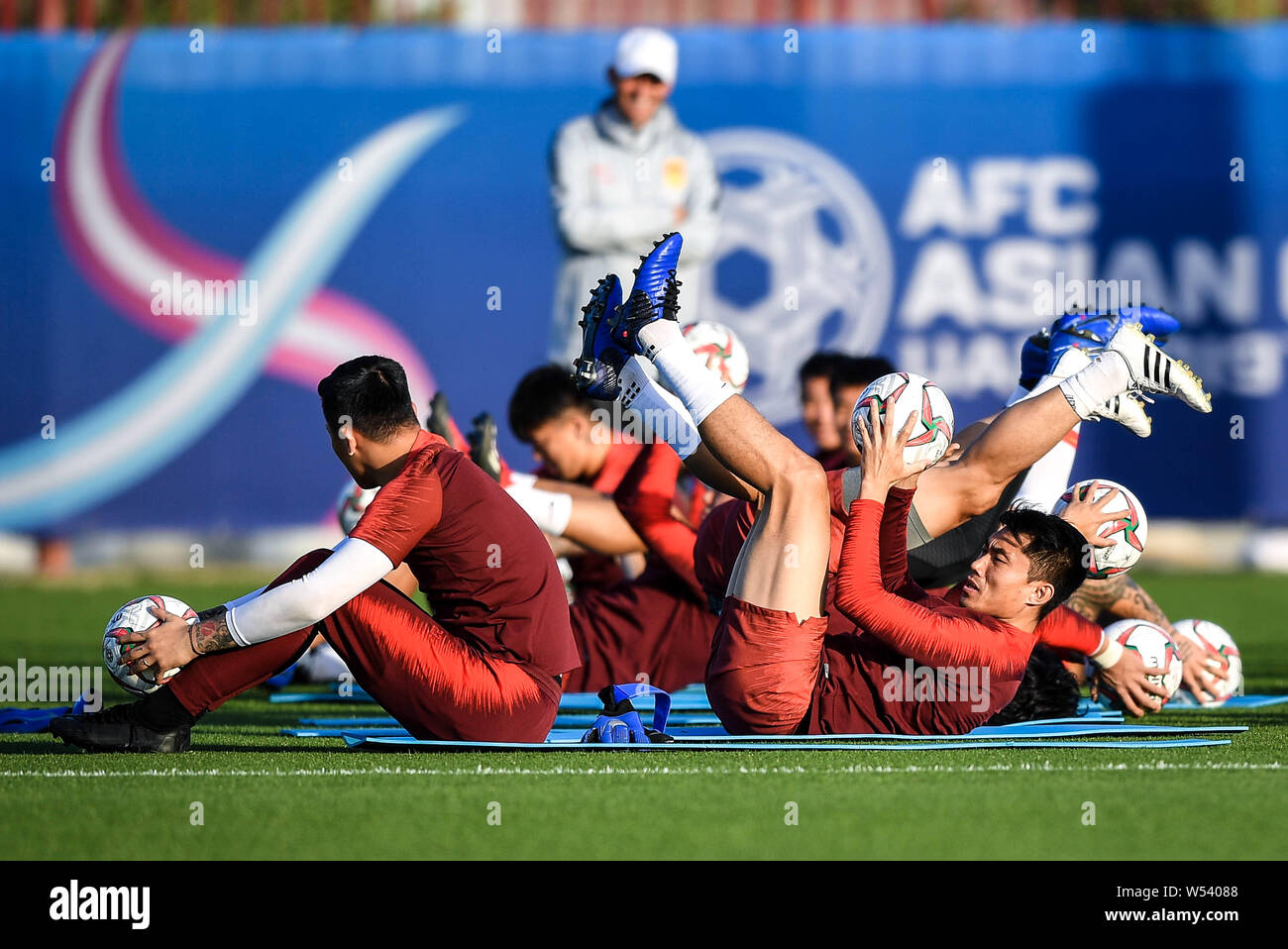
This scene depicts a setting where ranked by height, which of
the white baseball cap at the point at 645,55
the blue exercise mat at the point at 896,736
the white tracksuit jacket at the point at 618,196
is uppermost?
the white baseball cap at the point at 645,55

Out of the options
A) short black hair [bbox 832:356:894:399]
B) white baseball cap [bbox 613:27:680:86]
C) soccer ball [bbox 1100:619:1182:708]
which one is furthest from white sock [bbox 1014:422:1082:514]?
white baseball cap [bbox 613:27:680:86]

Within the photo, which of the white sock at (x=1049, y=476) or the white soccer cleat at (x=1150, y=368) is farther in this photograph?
the white sock at (x=1049, y=476)

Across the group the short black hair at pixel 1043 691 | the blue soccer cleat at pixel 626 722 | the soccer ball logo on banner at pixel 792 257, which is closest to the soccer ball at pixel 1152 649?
the short black hair at pixel 1043 691

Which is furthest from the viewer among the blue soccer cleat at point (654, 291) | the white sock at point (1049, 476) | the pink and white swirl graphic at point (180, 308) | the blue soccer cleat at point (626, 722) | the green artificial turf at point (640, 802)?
the pink and white swirl graphic at point (180, 308)

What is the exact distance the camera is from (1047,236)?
51.7ft

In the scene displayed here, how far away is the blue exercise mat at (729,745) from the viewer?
6.01m

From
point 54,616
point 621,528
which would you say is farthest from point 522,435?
point 54,616

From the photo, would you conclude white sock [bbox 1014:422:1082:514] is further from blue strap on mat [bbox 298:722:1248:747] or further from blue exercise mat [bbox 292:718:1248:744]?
blue strap on mat [bbox 298:722:1248:747]

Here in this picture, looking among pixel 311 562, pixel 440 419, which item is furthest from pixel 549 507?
pixel 311 562

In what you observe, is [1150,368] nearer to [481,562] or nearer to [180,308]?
[481,562]

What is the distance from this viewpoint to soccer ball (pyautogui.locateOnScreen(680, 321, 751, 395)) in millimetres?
8547

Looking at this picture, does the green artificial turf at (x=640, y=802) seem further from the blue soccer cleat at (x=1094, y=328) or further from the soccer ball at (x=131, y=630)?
the blue soccer cleat at (x=1094, y=328)

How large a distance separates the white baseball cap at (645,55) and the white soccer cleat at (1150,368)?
521 cm

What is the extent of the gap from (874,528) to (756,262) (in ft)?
32.9
